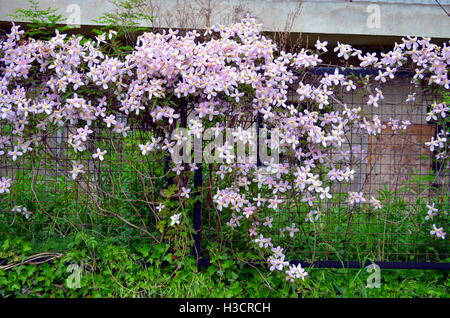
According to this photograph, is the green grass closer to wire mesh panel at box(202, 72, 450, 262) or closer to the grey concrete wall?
wire mesh panel at box(202, 72, 450, 262)

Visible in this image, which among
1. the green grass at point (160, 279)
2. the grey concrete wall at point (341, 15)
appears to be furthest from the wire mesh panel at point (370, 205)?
the grey concrete wall at point (341, 15)

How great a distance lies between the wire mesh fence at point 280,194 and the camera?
3186 mm

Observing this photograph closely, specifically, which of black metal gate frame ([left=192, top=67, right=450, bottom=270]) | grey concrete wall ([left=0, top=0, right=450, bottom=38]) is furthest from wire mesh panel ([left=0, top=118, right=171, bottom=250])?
grey concrete wall ([left=0, top=0, right=450, bottom=38])

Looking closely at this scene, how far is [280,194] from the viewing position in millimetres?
3113

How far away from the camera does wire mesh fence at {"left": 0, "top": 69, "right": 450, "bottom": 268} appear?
3.19m

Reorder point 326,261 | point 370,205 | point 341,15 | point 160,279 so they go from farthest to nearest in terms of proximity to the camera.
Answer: point 341,15 → point 370,205 → point 326,261 → point 160,279

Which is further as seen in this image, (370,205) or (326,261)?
(370,205)

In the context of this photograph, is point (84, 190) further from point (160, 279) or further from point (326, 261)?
point (326, 261)

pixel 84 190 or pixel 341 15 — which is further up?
pixel 341 15

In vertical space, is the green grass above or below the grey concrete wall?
below

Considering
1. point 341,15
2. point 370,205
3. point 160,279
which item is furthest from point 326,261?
point 341,15

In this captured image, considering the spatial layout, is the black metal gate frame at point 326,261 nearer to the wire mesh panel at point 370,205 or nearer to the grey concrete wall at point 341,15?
the wire mesh panel at point 370,205

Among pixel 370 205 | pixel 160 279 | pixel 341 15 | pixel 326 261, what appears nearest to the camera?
pixel 160 279

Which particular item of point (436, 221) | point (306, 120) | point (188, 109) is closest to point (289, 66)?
point (306, 120)
